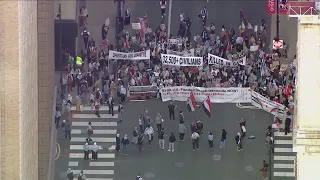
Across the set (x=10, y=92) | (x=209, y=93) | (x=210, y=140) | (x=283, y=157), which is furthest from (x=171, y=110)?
(x=10, y=92)

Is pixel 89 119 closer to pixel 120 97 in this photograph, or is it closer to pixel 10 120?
pixel 120 97

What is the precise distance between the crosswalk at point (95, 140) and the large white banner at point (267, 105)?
373 inches

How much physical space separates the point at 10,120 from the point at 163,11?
3028cm

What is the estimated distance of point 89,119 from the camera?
86.2 m

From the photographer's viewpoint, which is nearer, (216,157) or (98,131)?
(216,157)

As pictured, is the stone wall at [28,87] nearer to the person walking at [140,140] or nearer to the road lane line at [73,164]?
the road lane line at [73,164]

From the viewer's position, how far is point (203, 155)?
275ft

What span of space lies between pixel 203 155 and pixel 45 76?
11.8 metres

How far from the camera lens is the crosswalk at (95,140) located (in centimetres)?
8269

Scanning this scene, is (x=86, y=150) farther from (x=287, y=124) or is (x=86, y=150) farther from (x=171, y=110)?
(x=287, y=124)

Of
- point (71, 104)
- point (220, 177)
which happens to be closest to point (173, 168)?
point (220, 177)

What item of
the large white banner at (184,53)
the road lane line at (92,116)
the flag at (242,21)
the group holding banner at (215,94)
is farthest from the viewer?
the flag at (242,21)

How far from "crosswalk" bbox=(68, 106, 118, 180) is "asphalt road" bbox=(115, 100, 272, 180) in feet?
2.13

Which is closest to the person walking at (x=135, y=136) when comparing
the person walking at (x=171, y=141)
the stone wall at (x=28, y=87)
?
the person walking at (x=171, y=141)
